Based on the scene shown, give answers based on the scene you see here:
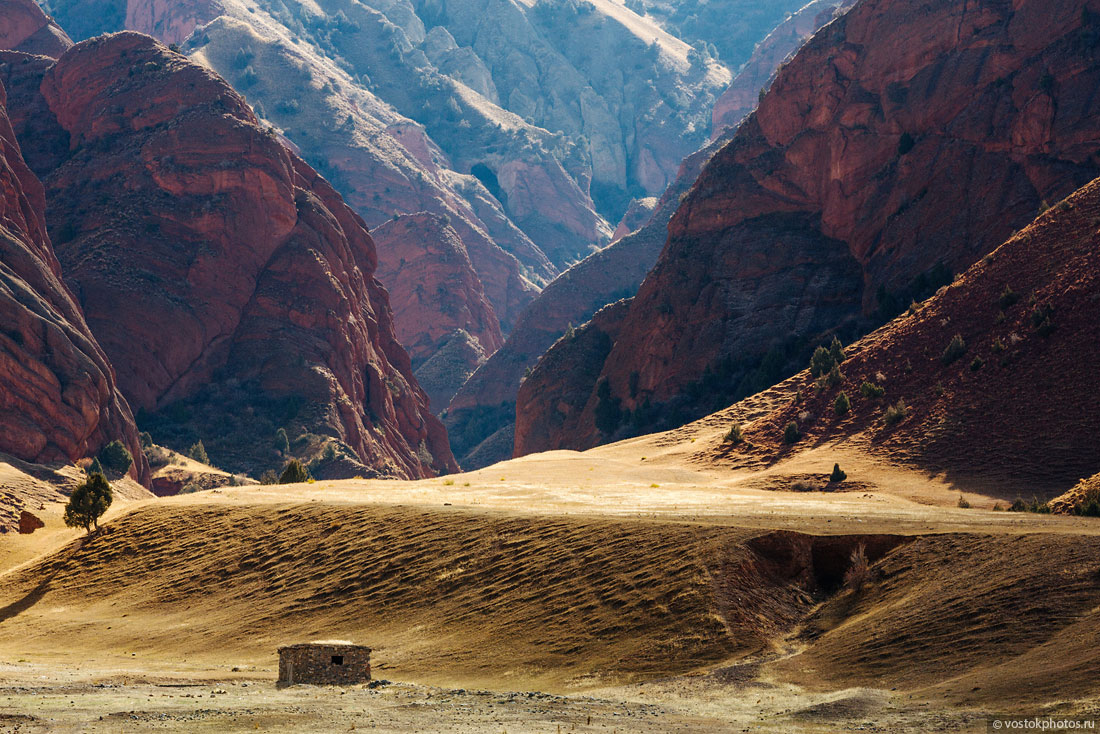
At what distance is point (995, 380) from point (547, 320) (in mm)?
128233

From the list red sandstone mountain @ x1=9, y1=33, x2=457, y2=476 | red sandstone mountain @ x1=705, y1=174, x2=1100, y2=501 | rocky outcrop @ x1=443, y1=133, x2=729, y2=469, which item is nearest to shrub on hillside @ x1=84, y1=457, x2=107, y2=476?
red sandstone mountain @ x1=9, y1=33, x2=457, y2=476

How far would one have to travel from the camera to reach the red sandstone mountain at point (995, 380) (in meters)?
50.8

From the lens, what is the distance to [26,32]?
162875mm

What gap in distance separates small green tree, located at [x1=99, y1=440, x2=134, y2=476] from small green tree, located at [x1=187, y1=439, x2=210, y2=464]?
18828 mm

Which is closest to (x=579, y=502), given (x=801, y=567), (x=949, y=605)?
(x=801, y=567)

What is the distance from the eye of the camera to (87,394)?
82062mm

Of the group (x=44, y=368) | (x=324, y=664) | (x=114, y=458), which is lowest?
(x=324, y=664)

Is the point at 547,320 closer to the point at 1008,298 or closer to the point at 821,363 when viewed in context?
the point at 821,363

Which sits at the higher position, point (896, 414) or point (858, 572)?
point (896, 414)

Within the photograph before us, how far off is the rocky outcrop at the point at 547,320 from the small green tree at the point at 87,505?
115 m

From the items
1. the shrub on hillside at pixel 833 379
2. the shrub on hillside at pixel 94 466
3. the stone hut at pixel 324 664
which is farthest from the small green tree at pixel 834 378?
the shrub on hillside at pixel 94 466

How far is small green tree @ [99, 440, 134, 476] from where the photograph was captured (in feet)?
268

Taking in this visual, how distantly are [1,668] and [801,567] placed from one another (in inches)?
860

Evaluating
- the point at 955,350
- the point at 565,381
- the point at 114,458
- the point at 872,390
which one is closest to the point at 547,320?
the point at 565,381
